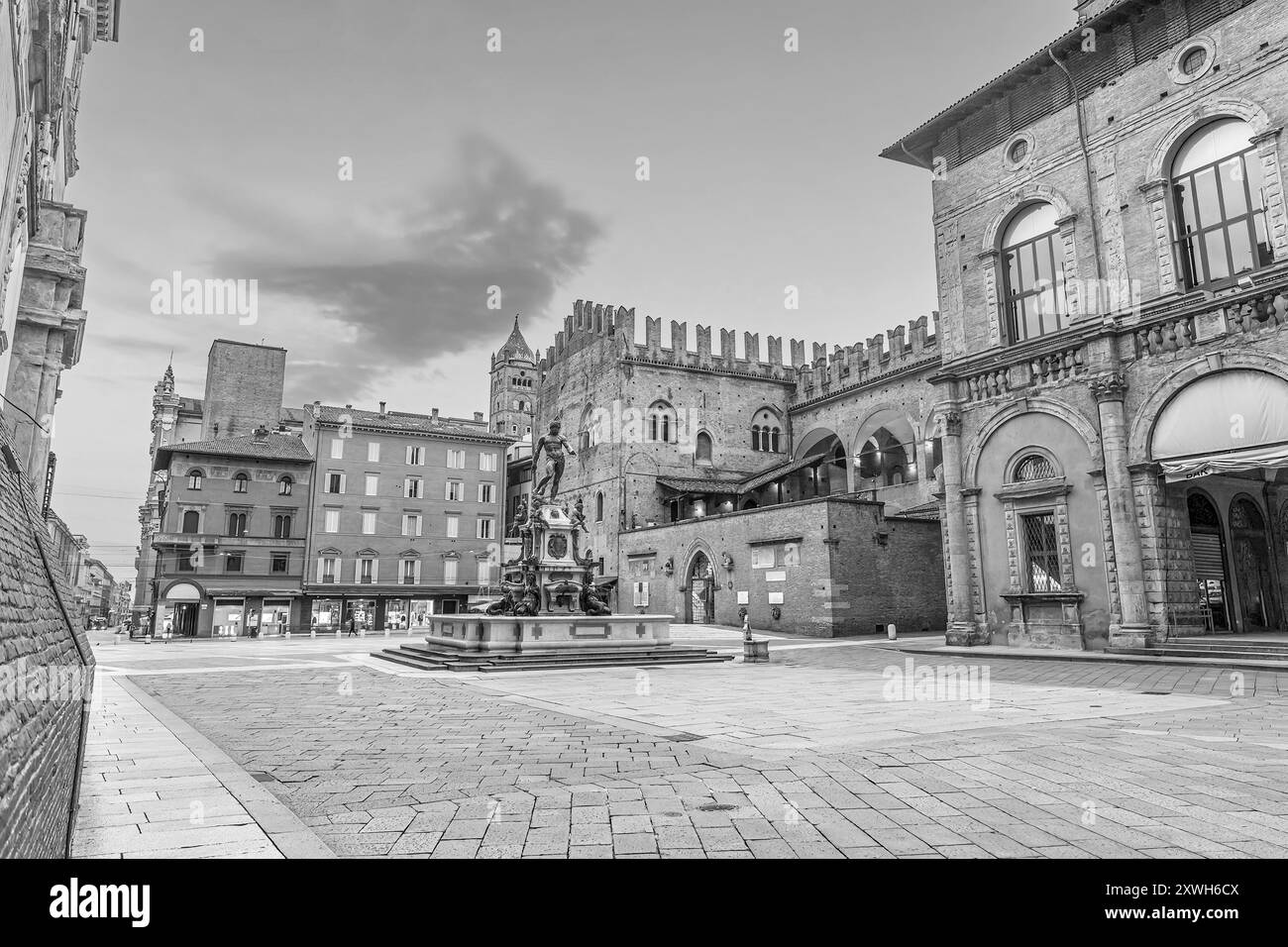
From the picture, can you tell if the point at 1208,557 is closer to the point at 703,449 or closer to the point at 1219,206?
the point at 1219,206

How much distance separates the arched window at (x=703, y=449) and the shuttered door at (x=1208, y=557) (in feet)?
92.4

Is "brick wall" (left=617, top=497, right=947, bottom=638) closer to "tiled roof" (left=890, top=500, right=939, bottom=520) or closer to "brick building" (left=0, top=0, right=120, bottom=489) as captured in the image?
"tiled roof" (left=890, top=500, right=939, bottom=520)

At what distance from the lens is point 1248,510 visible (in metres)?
20.1

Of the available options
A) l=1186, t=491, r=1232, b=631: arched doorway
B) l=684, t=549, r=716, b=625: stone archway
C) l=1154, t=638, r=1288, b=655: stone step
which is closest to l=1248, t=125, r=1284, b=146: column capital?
l=1186, t=491, r=1232, b=631: arched doorway

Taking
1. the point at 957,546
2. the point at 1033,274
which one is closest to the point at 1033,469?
the point at 957,546

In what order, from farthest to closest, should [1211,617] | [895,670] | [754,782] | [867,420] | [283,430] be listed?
[283,430] → [867,420] → [1211,617] → [895,670] → [754,782]

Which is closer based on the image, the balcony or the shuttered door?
the balcony

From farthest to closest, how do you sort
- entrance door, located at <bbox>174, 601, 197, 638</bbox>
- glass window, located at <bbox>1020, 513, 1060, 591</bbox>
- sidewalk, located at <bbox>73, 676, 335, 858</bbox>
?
entrance door, located at <bbox>174, 601, 197, 638</bbox>
glass window, located at <bbox>1020, 513, 1060, 591</bbox>
sidewalk, located at <bbox>73, 676, 335, 858</bbox>

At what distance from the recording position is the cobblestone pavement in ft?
13.7

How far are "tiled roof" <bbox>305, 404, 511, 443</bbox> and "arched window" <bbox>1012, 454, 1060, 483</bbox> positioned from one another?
119ft

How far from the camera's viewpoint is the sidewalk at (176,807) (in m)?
3.99
